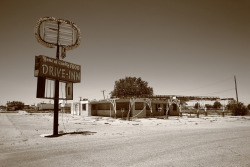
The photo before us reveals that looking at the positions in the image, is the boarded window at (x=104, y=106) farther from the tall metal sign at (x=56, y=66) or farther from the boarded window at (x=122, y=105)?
the tall metal sign at (x=56, y=66)

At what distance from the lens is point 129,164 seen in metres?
5.50

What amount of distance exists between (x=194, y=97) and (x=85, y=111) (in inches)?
813

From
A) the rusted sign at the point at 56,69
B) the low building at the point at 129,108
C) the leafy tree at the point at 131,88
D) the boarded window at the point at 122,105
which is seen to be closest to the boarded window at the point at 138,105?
the low building at the point at 129,108

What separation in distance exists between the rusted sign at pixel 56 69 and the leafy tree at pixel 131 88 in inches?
1775

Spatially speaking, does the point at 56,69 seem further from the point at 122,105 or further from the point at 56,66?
the point at 122,105

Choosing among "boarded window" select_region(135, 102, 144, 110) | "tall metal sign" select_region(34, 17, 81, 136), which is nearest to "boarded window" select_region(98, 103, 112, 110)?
"boarded window" select_region(135, 102, 144, 110)

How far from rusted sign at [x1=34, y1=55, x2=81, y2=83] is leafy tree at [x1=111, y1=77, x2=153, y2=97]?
4507 cm

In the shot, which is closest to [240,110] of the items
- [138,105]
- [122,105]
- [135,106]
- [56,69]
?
[138,105]

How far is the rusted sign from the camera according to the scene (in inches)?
406

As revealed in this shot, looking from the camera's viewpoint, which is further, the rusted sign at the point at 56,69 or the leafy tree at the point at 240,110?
the leafy tree at the point at 240,110

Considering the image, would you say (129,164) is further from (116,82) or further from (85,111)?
(116,82)

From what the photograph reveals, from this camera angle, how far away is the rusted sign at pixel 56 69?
10.3 metres

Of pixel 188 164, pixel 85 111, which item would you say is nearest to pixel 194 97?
pixel 85 111

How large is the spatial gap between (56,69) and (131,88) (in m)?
47.6
